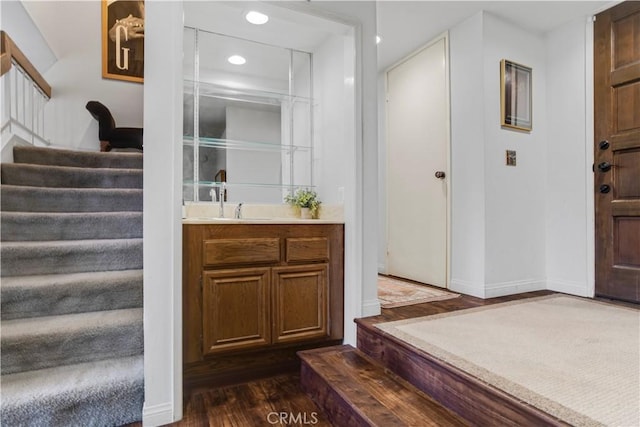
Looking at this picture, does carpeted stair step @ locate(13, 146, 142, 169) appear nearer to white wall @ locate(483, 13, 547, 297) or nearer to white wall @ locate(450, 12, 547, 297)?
white wall @ locate(450, 12, 547, 297)

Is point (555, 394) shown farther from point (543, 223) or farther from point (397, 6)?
point (397, 6)

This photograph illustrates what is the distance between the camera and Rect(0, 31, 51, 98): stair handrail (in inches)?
89.4

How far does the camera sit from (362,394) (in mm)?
1497

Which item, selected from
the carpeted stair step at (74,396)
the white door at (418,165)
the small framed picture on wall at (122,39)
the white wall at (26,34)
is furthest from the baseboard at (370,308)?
the white wall at (26,34)

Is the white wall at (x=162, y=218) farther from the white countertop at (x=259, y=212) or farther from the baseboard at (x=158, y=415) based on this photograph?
the white countertop at (x=259, y=212)

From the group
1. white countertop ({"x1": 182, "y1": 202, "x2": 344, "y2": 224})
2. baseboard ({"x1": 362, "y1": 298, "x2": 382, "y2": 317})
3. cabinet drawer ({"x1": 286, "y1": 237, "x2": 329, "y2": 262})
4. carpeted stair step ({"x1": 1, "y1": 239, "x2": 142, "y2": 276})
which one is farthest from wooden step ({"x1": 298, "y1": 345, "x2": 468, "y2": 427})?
carpeted stair step ({"x1": 1, "y1": 239, "x2": 142, "y2": 276})

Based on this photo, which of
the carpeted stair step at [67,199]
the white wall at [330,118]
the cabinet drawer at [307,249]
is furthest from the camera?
the white wall at [330,118]

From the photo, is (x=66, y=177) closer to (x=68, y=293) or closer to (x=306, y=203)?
(x=68, y=293)

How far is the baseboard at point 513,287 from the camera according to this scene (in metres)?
2.71

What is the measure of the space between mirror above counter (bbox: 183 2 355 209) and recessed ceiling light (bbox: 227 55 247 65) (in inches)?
0.5

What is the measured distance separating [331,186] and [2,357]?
2.03m

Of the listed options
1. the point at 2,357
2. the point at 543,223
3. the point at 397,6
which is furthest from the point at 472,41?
the point at 2,357

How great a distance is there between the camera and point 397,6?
2.57 metres

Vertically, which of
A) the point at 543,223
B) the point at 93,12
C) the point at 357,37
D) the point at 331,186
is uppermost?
the point at 93,12
